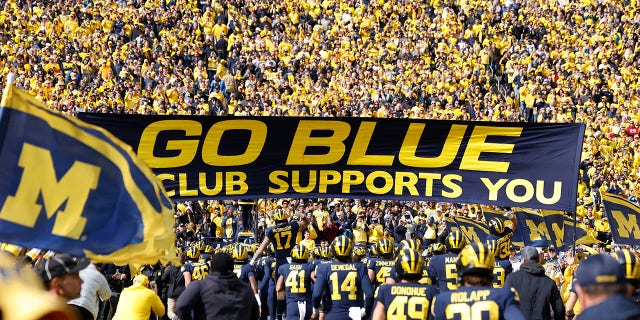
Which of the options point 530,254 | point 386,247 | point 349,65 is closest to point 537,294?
point 530,254

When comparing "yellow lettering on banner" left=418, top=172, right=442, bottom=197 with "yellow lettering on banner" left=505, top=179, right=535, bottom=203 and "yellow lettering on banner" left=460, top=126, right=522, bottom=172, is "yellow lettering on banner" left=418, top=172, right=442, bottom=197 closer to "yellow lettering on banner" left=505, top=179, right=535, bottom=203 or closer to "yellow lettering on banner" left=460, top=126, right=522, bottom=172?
"yellow lettering on banner" left=460, top=126, right=522, bottom=172

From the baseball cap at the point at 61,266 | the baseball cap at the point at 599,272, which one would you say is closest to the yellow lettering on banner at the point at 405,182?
the baseball cap at the point at 61,266

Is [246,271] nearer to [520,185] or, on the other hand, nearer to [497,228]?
[497,228]

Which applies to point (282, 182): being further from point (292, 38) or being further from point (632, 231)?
point (292, 38)

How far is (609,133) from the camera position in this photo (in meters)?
28.3

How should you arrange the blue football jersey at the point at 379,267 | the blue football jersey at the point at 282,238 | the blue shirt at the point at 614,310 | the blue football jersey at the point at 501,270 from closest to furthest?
the blue shirt at the point at 614,310, the blue football jersey at the point at 501,270, the blue football jersey at the point at 379,267, the blue football jersey at the point at 282,238

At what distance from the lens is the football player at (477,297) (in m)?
7.56

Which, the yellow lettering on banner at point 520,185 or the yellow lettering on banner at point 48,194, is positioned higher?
the yellow lettering on banner at point 520,185

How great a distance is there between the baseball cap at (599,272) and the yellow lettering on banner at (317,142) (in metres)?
7.32

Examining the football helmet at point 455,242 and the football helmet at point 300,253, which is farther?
the football helmet at point 300,253

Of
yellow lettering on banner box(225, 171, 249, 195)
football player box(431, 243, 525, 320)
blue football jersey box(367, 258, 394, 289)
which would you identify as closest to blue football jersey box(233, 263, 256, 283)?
blue football jersey box(367, 258, 394, 289)

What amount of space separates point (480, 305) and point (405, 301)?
1.76 meters

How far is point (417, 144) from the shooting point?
13242mm

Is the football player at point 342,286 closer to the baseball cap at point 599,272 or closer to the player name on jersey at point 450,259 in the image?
the player name on jersey at point 450,259
